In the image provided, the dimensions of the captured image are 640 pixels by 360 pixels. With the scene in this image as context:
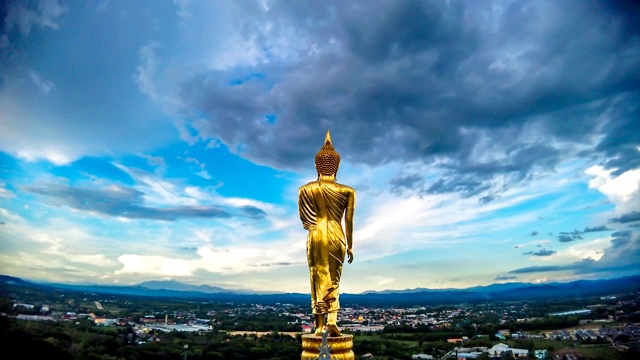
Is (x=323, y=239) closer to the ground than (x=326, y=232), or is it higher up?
closer to the ground

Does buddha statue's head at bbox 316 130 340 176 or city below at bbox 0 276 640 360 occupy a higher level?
buddha statue's head at bbox 316 130 340 176

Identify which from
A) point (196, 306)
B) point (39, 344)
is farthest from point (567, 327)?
point (196, 306)

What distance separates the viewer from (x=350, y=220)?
26.9ft

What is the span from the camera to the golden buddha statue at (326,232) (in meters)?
7.90

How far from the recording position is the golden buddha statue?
7898mm

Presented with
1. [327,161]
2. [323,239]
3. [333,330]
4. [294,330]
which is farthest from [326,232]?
[294,330]

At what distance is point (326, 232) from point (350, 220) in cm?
48

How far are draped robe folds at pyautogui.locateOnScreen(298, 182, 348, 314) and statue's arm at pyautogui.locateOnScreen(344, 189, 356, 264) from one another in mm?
81

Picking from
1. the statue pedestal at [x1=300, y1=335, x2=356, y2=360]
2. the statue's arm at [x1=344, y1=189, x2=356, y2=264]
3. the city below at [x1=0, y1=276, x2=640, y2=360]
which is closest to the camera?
the statue pedestal at [x1=300, y1=335, x2=356, y2=360]

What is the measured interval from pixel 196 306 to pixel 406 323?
15.1 m

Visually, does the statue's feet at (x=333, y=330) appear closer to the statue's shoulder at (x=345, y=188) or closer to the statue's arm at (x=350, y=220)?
the statue's arm at (x=350, y=220)

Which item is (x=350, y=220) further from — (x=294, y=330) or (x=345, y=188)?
(x=294, y=330)

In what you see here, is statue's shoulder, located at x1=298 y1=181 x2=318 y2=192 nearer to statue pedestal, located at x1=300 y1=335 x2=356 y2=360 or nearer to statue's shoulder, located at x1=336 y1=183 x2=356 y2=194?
statue's shoulder, located at x1=336 y1=183 x2=356 y2=194

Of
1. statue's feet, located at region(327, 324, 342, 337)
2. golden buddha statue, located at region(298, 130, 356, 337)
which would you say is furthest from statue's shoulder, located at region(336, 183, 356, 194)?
statue's feet, located at region(327, 324, 342, 337)
